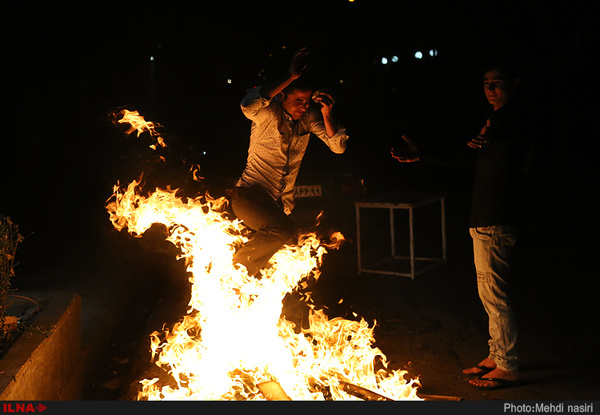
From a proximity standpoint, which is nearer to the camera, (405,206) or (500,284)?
(500,284)

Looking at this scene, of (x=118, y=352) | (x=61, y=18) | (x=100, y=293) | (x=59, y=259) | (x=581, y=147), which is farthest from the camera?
(x=581, y=147)

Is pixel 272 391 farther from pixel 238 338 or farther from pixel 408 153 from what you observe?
pixel 408 153

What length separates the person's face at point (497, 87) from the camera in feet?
17.4

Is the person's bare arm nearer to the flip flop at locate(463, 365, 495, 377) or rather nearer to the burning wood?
the burning wood

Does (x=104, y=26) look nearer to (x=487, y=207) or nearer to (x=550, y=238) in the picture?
(x=550, y=238)

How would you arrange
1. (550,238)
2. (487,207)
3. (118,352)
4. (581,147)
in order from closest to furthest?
(487,207)
(118,352)
(550,238)
(581,147)

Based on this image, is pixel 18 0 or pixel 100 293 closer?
pixel 100 293

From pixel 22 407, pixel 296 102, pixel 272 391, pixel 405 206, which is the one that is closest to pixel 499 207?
pixel 296 102

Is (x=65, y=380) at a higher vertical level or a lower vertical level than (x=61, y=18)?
lower

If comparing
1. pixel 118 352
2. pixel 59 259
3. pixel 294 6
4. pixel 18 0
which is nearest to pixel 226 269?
pixel 118 352

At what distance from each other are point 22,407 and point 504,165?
4056 mm

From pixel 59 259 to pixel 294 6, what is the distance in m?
15.8

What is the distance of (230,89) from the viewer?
65.9ft

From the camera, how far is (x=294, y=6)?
23.1 m
